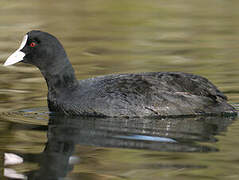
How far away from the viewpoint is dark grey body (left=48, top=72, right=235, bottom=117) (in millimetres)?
8719

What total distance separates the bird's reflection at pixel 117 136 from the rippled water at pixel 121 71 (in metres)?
0.01

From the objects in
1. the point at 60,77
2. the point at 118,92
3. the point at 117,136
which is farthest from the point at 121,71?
the point at 117,136

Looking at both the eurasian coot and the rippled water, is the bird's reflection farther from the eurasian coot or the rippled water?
the eurasian coot

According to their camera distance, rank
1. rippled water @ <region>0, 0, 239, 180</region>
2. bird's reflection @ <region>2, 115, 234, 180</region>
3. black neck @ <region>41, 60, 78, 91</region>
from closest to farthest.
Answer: rippled water @ <region>0, 0, 239, 180</region> < bird's reflection @ <region>2, 115, 234, 180</region> < black neck @ <region>41, 60, 78, 91</region>

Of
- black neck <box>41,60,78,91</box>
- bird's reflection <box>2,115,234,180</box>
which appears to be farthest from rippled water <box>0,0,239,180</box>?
black neck <box>41,60,78,91</box>

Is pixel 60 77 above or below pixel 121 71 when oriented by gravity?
below

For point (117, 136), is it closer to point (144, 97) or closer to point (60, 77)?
point (144, 97)

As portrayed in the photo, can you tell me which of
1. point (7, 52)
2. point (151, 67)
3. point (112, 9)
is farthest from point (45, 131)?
point (112, 9)

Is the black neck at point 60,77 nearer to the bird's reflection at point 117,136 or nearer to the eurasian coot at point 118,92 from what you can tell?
the eurasian coot at point 118,92

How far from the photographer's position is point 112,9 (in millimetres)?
22297

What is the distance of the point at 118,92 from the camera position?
8.76m

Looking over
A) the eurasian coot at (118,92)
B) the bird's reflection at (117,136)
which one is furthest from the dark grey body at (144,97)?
the bird's reflection at (117,136)

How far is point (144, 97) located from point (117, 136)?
1.09 metres

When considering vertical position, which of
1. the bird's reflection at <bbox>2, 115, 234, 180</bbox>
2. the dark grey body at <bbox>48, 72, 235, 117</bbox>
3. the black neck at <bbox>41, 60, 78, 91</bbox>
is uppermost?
the black neck at <bbox>41, 60, 78, 91</bbox>
